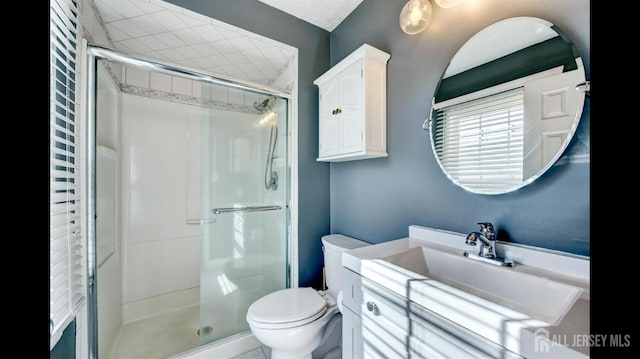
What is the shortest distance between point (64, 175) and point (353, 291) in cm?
135

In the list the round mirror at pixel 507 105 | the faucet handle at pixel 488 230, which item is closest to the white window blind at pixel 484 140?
the round mirror at pixel 507 105

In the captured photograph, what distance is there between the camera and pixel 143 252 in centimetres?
215

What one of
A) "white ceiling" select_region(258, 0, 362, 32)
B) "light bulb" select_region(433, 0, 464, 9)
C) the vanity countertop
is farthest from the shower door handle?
"light bulb" select_region(433, 0, 464, 9)

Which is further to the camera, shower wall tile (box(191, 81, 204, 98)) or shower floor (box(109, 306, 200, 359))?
shower wall tile (box(191, 81, 204, 98))

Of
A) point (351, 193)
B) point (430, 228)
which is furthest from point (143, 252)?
point (430, 228)

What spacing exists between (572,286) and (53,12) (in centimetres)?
210

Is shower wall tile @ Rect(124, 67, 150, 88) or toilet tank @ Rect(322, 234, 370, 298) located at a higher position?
shower wall tile @ Rect(124, 67, 150, 88)

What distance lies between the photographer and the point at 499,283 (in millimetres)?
881

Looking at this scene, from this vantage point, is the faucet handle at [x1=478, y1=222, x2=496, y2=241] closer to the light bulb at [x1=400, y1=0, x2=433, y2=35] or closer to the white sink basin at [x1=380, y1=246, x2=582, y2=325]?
the white sink basin at [x1=380, y1=246, x2=582, y2=325]

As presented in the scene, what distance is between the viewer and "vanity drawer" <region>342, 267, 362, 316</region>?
3.19ft

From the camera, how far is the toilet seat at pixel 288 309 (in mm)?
1299

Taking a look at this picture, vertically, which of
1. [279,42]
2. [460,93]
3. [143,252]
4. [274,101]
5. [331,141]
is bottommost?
[143,252]

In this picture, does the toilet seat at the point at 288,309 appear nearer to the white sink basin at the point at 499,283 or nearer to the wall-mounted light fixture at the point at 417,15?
the white sink basin at the point at 499,283
